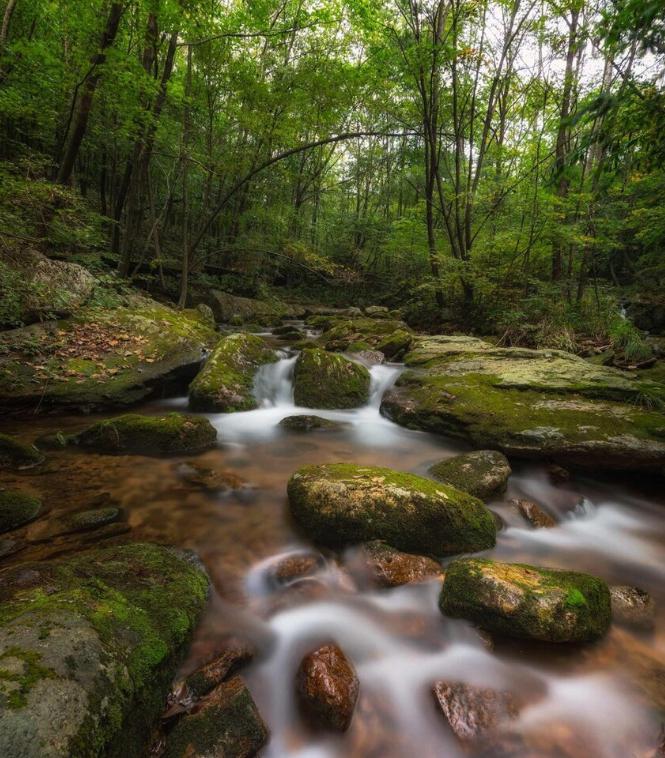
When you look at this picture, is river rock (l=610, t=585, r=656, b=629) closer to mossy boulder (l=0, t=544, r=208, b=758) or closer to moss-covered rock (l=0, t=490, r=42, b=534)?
mossy boulder (l=0, t=544, r=208, b=758)

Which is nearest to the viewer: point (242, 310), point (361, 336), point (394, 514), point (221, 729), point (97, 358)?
point (221, 729)

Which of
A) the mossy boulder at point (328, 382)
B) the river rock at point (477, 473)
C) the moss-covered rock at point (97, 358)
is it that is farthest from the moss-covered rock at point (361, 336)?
the river rock at point (477, 473)

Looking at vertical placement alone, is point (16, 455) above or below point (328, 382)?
below

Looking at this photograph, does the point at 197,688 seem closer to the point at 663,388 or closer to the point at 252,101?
the point at 663,388

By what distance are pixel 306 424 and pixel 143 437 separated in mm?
2281

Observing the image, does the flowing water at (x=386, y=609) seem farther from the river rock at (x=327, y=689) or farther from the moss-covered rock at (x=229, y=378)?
the moss-covered rock at (x=229, y=378)

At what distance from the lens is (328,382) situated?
7.11 m

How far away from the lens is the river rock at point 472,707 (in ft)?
6.57

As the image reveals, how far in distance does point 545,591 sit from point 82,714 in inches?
95.7

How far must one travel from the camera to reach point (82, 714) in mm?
Answer: 1380

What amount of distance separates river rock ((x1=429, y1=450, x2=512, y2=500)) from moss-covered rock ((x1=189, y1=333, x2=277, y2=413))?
137 inches

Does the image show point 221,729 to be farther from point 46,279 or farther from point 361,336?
point 361,336

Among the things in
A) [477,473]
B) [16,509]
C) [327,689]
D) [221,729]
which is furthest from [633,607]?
[16,509]

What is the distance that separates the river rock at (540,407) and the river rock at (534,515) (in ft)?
3.04
